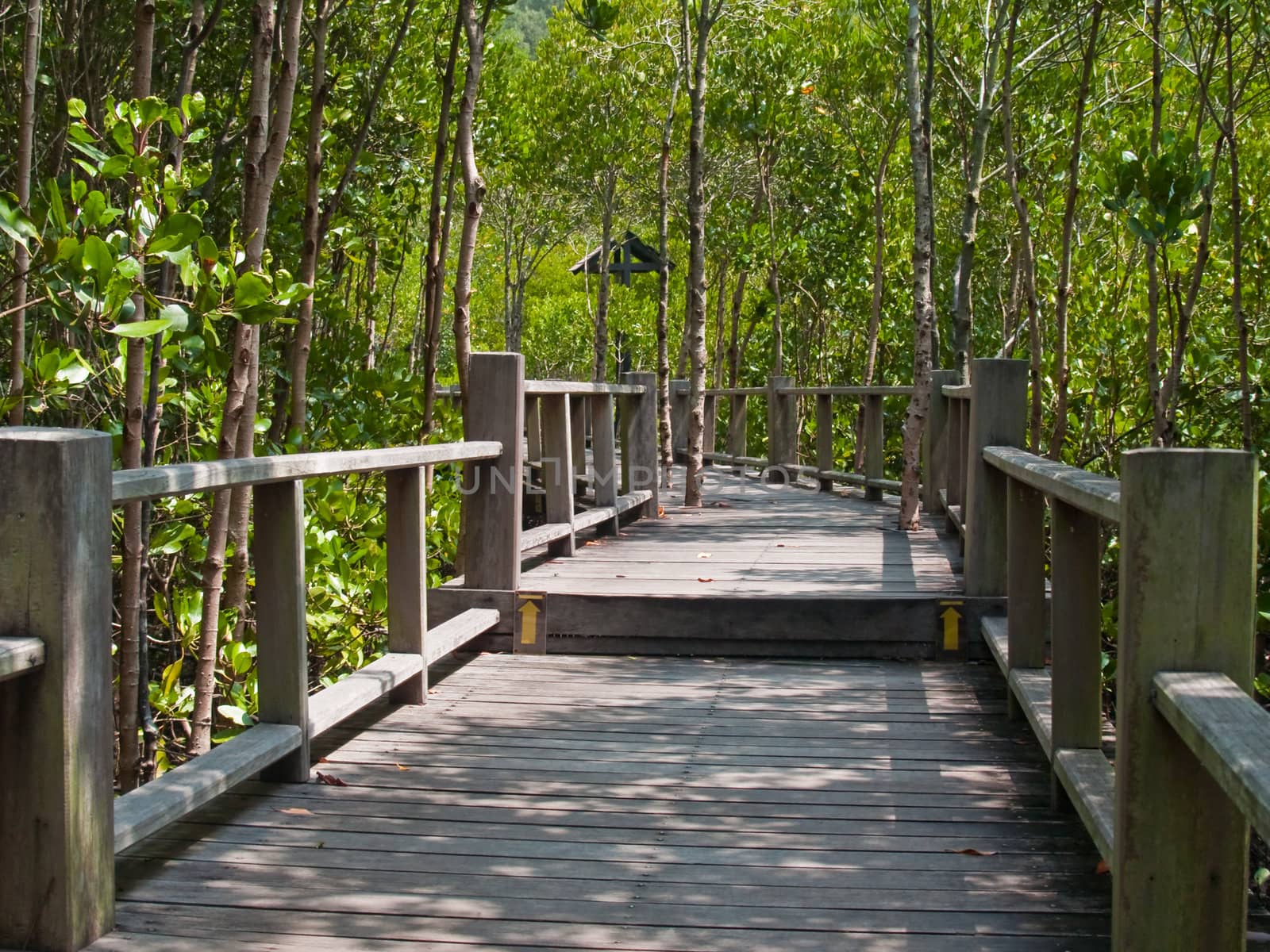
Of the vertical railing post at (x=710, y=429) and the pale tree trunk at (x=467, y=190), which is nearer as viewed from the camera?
the pale tree trunk at (x=467, y=190)

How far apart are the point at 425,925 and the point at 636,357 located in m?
39.8

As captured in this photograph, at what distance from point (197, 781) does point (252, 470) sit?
72 centimetres

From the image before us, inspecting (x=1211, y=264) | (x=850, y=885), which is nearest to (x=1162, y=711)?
(x=850, y=885)

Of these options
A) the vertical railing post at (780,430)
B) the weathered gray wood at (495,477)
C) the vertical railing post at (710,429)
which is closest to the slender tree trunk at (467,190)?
the weathered gray wood at (495,477)

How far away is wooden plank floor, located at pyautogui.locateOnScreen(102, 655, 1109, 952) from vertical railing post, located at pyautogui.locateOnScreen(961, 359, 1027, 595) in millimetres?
890

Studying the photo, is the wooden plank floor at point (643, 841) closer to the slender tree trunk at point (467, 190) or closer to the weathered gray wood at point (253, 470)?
the weathered gray wood at point (253, 470)

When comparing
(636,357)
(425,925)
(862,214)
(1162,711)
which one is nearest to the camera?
(1162,711)

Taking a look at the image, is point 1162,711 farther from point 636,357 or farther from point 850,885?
point 636,357

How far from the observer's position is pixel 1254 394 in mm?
9016

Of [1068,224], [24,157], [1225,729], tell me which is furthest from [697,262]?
[1225,729]

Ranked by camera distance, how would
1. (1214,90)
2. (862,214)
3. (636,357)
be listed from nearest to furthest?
(1214,90), (862,214), (636,357)

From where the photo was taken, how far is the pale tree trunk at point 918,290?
874 centimetres

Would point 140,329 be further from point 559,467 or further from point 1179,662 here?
point 559,467

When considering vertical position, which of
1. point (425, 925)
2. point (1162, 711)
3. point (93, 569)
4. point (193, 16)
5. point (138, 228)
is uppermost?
point (193, 16)
